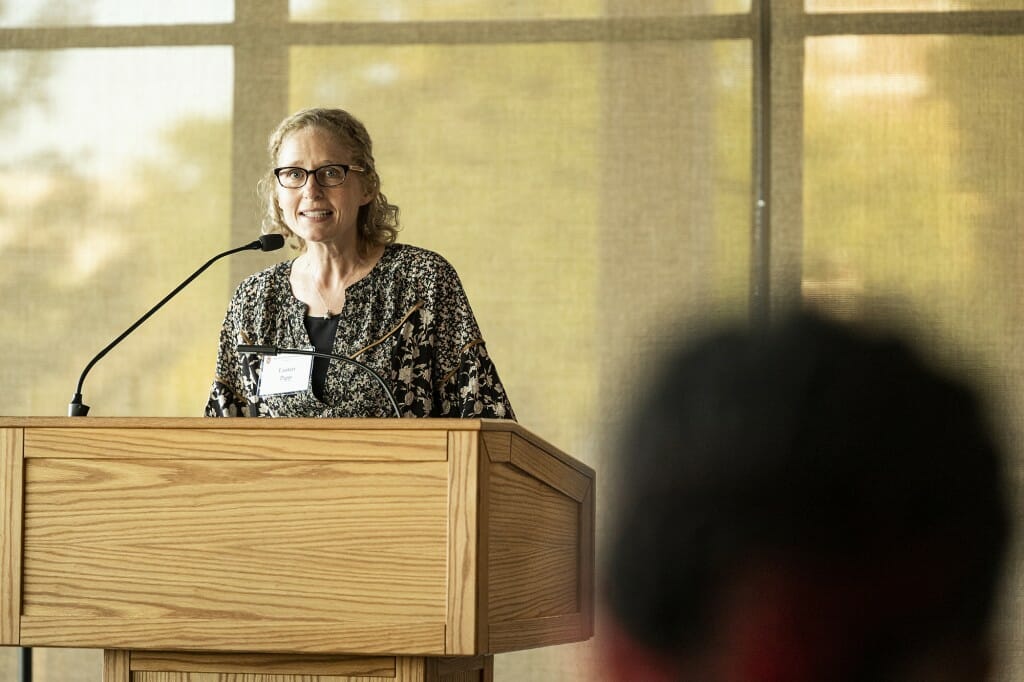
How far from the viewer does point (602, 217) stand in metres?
3.73

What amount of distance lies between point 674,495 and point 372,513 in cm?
211

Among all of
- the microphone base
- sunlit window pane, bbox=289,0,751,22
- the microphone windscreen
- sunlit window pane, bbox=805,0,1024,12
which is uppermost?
sunlit window pane, bbox=289,0,751,22

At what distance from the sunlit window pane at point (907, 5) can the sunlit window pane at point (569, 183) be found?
27 cm

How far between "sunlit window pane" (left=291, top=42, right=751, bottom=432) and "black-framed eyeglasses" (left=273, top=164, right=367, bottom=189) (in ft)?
4.22

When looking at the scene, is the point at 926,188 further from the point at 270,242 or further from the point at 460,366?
the point at 270,242

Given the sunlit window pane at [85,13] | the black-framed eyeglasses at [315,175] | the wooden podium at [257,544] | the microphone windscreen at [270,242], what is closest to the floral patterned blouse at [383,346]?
the black-framed eyeglasses at [315,175]

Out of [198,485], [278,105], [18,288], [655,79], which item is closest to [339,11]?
[278,105]

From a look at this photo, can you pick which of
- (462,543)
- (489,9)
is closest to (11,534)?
(462,543)

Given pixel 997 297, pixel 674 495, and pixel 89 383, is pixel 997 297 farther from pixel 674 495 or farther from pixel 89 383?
pixel 89 383

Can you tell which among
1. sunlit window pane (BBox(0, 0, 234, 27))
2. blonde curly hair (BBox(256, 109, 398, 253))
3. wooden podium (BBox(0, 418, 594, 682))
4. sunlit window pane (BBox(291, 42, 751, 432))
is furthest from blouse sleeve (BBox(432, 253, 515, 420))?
sunlit window pane (BBox(0, 0, 234, 27))

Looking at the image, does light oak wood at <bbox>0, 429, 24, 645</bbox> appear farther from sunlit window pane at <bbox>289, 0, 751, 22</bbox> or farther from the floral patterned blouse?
sunlit window pane at <bbox>289, 0, 751, 22</bbox>

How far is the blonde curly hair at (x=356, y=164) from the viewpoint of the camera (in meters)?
2.53

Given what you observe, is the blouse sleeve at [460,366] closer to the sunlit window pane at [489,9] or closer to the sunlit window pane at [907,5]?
the sunlit window pane at [489,9]

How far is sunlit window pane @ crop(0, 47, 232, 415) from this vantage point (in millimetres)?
3869
